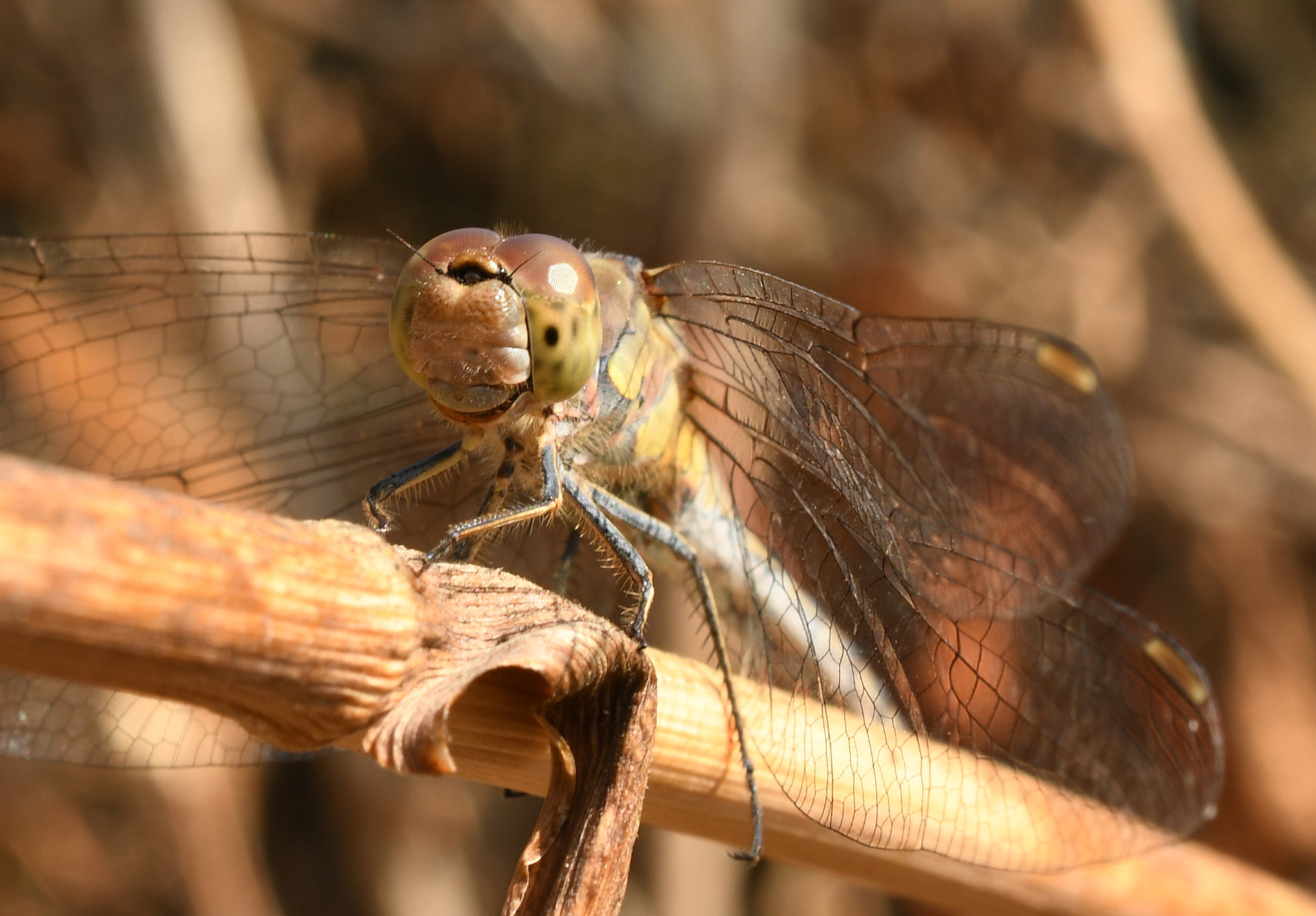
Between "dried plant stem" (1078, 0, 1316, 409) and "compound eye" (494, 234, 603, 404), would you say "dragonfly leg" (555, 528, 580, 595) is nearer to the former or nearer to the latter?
"compound eye" (494, 234, 603, 404)

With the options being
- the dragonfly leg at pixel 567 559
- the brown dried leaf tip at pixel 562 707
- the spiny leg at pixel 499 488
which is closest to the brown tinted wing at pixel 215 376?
the dragonfly leg at pixel 567 559

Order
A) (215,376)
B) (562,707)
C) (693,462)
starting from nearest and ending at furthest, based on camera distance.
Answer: (562,707) < (693,462) < (215,376)

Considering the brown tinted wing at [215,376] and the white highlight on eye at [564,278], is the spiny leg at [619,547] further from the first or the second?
the brown tinted wing at [215,376]

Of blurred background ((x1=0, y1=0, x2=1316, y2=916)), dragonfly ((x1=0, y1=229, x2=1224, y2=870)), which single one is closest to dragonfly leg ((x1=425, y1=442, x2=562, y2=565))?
dragonfly ((x1=0, y1=229, x2=1224, y2=870))

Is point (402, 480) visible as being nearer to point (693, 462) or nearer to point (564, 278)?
point (564, 278)

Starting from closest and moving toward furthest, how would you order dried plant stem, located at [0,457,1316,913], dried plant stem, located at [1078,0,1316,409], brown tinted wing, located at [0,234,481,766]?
1. dried plant stem, located at [0,457,1316,913]
2. brown tinted wing, located at [0,234,481,766]
3. dried plant stem, located at [1078,0,1316,409]

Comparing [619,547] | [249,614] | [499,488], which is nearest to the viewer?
[249,614]

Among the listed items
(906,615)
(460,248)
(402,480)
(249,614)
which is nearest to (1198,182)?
(906,615)

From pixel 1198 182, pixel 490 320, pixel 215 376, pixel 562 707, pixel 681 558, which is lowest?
pixel 562 707
